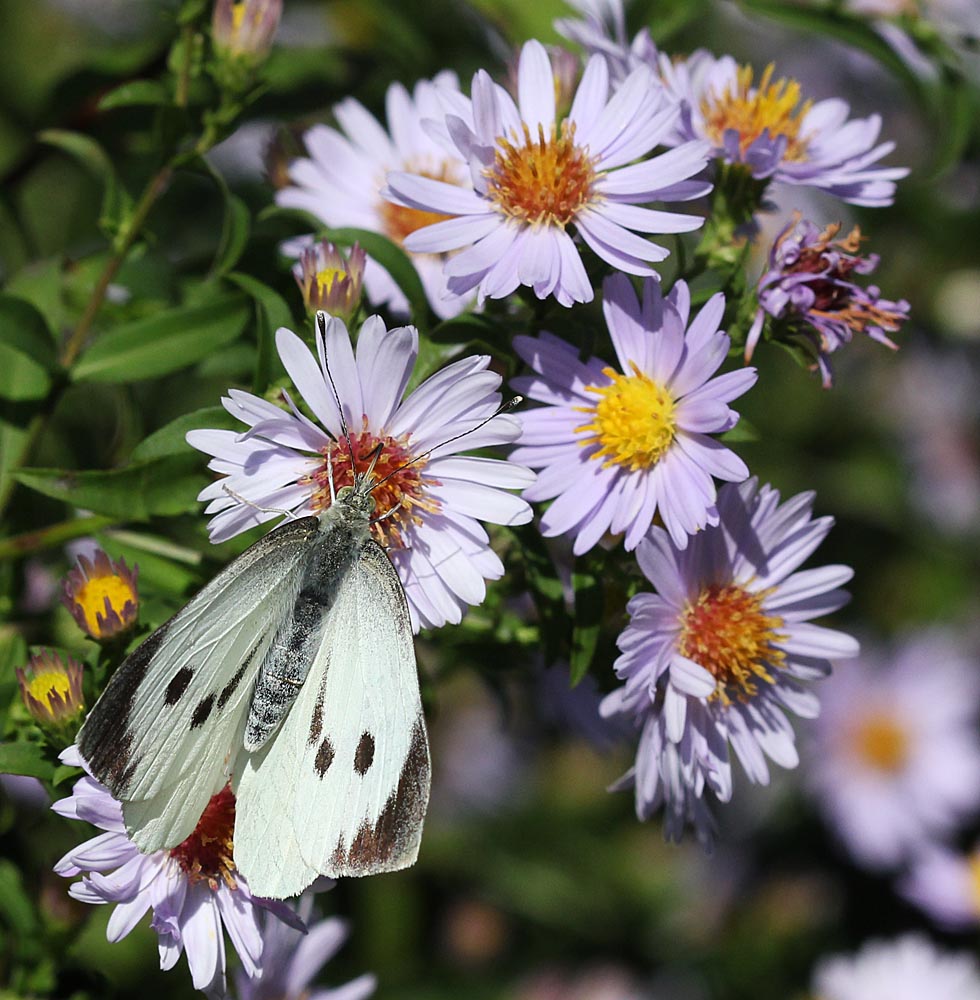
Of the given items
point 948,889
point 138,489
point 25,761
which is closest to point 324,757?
point 25,761

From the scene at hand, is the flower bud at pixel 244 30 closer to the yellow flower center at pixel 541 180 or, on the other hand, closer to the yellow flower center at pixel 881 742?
the yellow flower center at pixel 541 180

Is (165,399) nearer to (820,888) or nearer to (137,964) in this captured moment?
(137,964)

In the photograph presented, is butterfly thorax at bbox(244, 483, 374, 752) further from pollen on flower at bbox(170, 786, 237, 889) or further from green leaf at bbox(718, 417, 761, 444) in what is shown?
green leaf at bbox(718, 417, 761, 444)

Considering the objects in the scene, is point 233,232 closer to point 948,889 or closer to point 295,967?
point 295,967

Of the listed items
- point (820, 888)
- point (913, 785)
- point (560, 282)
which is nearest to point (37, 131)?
point (560, 282)

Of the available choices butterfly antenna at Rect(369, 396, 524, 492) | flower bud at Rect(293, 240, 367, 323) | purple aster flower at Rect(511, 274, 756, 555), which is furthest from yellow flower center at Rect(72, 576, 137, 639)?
purple aster flower at Rect(511, 274, 756, 555)

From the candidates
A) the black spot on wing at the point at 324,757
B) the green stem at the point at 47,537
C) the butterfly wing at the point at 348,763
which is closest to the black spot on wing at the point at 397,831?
the butterfly wing at the point at 348,763
